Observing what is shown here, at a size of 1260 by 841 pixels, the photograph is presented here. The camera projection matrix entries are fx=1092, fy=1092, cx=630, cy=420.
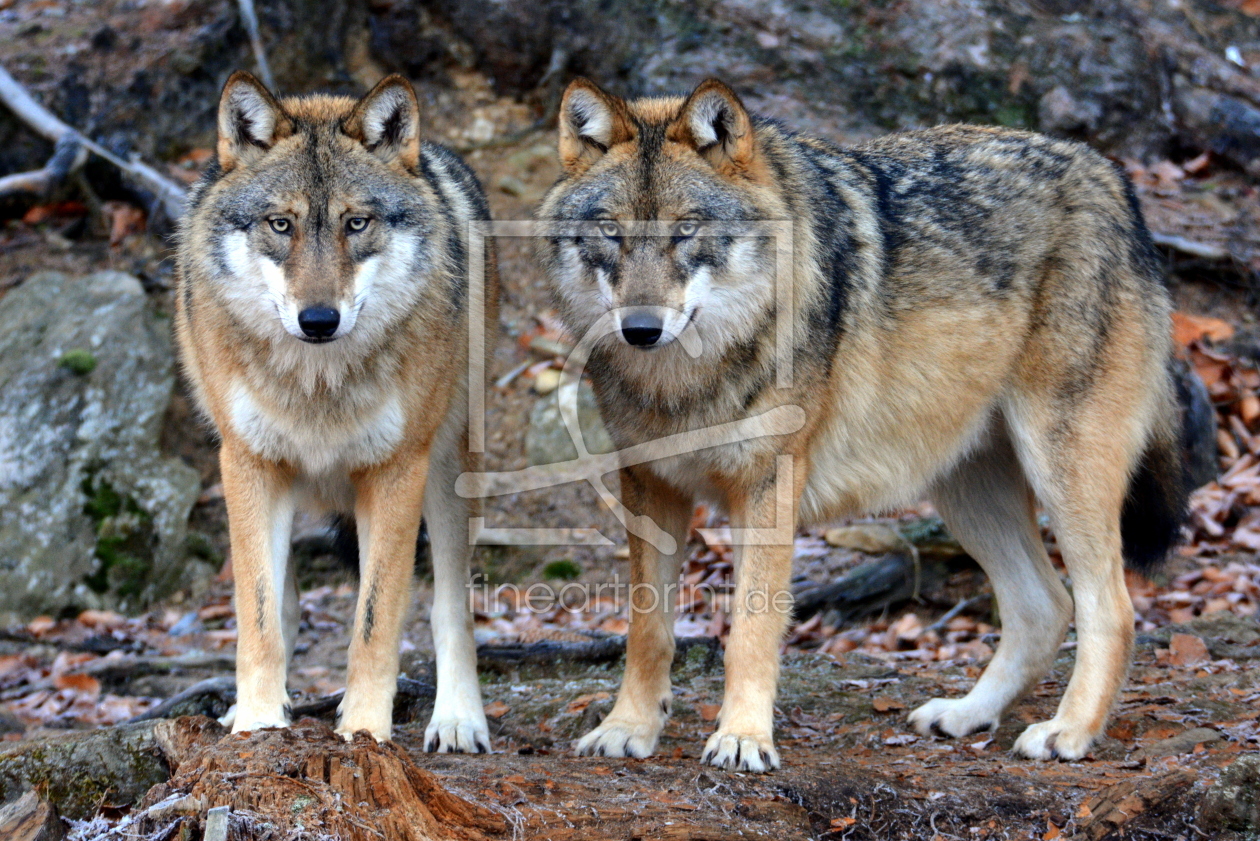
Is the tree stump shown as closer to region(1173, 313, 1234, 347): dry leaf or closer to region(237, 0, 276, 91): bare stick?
region(1173, 313, 1234, 347): dry leaf

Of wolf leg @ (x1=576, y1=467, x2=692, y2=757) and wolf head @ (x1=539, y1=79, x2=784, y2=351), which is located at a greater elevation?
wolf head @ (x1=539, y1=79, x2=784, y2=351)

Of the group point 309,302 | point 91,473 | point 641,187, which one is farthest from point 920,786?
point 91,473

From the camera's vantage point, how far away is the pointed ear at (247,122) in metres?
3.98

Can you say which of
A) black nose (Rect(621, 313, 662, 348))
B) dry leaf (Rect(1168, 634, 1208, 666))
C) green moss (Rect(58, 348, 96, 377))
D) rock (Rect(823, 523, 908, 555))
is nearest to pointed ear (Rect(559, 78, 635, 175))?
black nose (Rect(621, 313, 662, 348))

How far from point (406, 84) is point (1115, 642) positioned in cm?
355

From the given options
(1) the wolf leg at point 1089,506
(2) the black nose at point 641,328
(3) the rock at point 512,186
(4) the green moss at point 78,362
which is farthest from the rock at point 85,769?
(3) the rock at point 512,186

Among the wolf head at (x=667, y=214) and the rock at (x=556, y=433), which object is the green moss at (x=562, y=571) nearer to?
the rock at (x=556, y=433)

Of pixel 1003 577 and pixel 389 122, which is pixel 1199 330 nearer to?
pixel 1003 577

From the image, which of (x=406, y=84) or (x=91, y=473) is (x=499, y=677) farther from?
(x=91, y=473)

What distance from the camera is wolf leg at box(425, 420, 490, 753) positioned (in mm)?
4512

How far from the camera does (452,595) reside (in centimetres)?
470

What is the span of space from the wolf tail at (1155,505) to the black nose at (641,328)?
2.45m

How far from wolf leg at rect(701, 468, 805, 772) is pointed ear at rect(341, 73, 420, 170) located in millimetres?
1874

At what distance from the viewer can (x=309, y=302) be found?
3686 mm
